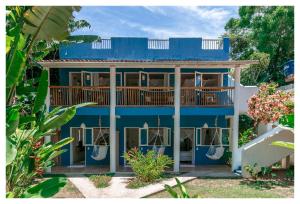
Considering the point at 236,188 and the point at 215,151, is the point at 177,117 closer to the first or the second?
the point at 215,151

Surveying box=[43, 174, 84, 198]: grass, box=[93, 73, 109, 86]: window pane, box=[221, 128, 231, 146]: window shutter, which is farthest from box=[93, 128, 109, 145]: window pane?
box=[221, 128, 231, 146]: window shutter

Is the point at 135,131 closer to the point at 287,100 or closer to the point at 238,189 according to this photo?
the point at 238,189

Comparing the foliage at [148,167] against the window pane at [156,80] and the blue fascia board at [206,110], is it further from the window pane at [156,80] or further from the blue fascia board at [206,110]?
the window pane at [156,80]

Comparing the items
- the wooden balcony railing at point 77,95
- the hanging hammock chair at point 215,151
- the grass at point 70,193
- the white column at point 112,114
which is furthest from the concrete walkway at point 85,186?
the hanging hammock chair at point 215,151

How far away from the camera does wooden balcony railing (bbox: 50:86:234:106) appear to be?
12.8 metres

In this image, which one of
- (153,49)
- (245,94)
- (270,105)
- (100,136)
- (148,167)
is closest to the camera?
(270,105)

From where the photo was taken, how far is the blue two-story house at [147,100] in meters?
12.0

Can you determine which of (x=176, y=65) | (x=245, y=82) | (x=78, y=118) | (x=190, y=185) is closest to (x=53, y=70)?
(x=78, y=118)

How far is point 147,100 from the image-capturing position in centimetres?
1312

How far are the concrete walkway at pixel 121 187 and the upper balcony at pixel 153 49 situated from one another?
6.16 metres

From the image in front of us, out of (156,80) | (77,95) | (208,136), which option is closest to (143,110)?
(156,80)

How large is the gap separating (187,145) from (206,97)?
2.60 meters

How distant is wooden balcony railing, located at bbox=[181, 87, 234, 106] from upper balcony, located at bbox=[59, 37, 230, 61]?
2505 mm

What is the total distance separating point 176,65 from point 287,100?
439cm
